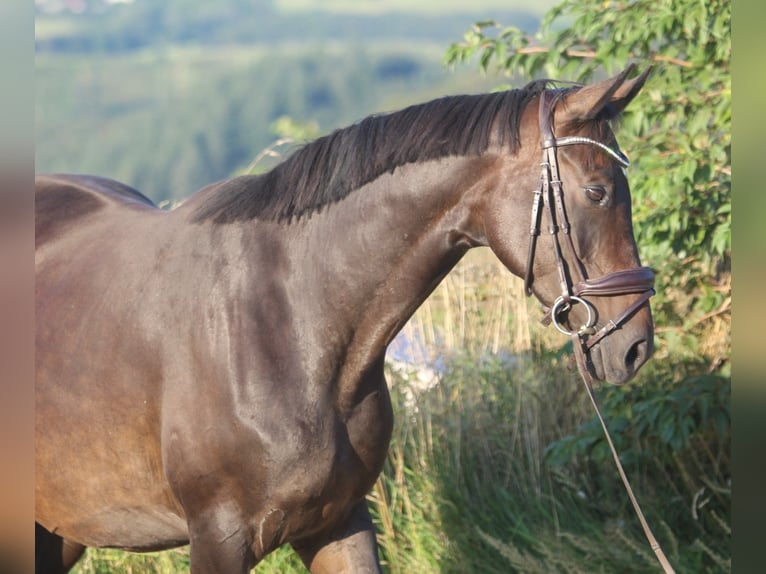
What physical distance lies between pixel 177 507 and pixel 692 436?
2.67 m

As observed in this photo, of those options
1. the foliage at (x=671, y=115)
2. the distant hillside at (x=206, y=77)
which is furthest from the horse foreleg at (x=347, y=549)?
the distant hillside at (x=206, y=77)

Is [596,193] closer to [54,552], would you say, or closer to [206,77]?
[54,552]

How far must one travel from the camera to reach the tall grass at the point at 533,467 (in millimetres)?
4629

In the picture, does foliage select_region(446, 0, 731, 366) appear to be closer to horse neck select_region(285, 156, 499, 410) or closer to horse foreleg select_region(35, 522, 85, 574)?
horse neck select_region(285, 156, 499, 410)

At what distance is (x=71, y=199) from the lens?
13.1 feet

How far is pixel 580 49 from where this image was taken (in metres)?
4.93

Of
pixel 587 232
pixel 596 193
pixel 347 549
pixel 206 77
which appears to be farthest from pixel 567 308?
pixel 206 77

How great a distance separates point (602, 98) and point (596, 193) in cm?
24

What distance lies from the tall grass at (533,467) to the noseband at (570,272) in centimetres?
185

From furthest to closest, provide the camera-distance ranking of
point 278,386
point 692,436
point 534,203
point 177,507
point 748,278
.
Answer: point 692,436 < point 177,507 < point 278,386 < point 534,203 < point 748,278

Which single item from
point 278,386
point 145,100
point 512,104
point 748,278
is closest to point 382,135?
point 512,104

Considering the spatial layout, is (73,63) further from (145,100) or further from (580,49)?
(580,49)

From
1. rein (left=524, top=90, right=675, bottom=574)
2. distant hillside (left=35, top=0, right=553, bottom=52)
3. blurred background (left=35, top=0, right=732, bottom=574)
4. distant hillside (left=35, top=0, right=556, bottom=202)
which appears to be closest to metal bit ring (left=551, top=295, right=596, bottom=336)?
rein (left=524, top=90, right=675, bottom=574)

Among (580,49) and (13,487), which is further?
(580,49)
